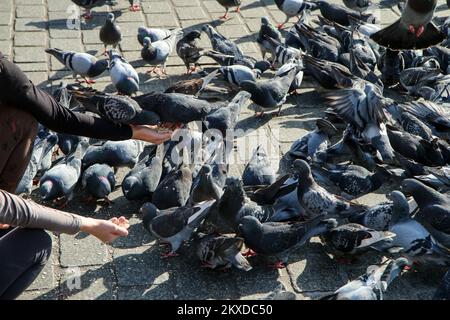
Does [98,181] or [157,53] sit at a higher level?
[98,181]

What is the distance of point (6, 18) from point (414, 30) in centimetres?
559

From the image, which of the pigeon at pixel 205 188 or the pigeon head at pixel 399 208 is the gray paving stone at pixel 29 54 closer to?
the pigeon at pixel 205 188

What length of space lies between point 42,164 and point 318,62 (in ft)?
11.4

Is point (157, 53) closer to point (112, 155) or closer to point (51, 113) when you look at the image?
point (112, 155)

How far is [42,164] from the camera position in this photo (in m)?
6.23

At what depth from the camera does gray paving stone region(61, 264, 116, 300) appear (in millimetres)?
4957

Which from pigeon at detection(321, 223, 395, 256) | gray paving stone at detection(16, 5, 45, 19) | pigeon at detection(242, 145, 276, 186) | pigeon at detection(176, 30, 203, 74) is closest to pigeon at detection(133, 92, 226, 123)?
pigeon at detection(242, 145, 276, 186)

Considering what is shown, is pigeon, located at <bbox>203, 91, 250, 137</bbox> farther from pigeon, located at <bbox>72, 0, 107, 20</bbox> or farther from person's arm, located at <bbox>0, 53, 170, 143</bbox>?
pigeon, located at <bbox>72, 0, 107, 20</bbox>

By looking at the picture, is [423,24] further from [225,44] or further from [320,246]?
[320,246]

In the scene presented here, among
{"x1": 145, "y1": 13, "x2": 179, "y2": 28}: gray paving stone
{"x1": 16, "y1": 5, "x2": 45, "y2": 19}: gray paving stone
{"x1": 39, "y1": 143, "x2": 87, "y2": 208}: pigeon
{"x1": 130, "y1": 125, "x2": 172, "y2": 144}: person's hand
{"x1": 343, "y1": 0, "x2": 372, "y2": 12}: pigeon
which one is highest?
{"x1": 130, "y1": 125, "x2": 172, "y2": 144}: person's hand

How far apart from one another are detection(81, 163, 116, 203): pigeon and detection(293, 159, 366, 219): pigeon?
65.4 inches

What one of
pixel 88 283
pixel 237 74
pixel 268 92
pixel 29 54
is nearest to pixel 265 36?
pixel 237 74

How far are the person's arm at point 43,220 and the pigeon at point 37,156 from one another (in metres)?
1.63

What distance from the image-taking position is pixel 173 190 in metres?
5.71
